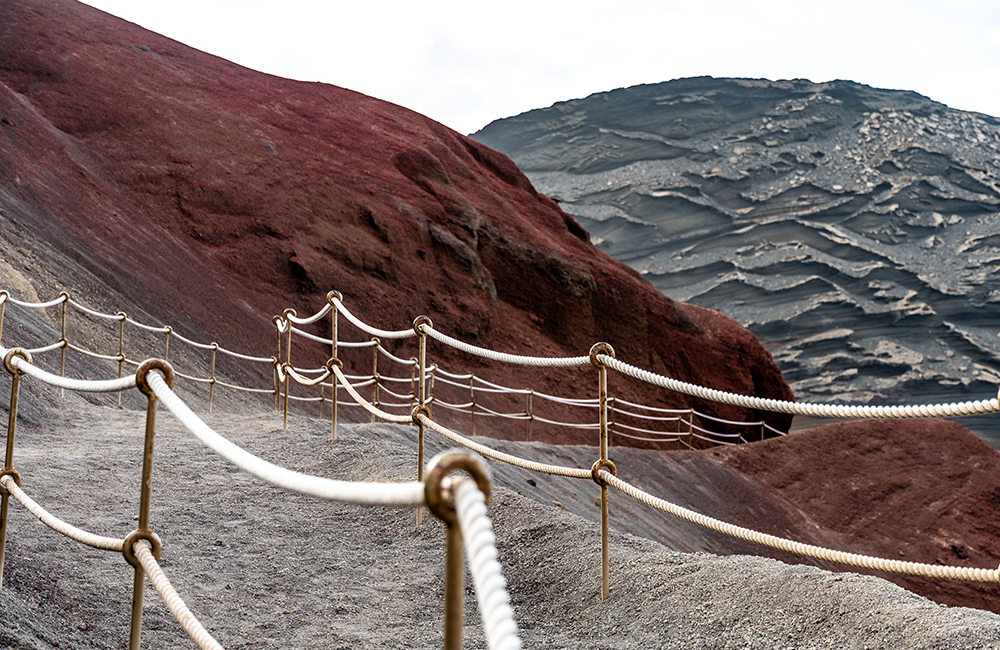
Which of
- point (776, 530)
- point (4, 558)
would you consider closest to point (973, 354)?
point (776, 530)

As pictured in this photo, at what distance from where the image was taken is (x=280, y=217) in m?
17.7

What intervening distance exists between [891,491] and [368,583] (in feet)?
46.1

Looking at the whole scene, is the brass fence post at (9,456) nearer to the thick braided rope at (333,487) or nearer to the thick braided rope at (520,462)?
the thick braided rope at (333,487)

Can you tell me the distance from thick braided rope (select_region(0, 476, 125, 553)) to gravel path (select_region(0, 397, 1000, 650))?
30 cm

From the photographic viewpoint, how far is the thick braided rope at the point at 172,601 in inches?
67.9

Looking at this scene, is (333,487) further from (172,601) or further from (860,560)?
(860,560)

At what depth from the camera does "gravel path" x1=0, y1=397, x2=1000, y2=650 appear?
9.20 ft

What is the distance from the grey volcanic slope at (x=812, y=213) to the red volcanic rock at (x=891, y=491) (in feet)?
75.8

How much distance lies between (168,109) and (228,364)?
9563 millimetres

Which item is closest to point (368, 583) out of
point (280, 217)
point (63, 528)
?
point (63, 528)

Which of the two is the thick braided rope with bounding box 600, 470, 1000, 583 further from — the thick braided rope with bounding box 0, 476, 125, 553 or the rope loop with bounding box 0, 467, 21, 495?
the rope loop with bounding box 0, 467, 21, 495

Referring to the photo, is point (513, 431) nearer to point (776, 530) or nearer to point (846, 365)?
point (776, 530)

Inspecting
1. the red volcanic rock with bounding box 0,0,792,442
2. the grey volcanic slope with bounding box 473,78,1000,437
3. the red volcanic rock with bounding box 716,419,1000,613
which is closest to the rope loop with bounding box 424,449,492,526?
the red volcanic rock with bounding box 0,0,792,442

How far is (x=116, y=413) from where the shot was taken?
773cm
